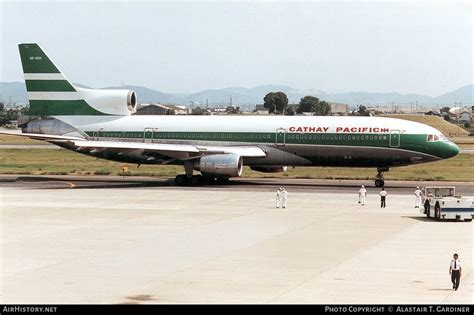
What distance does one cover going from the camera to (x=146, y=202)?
45031mm

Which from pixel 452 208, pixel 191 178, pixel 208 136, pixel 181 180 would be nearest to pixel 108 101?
pixel 208 136

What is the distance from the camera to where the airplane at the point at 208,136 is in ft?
175

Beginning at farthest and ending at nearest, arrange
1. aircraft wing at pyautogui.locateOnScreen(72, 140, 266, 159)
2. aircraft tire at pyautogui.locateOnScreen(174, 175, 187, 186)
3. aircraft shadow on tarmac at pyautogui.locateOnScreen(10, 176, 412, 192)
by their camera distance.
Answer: aircraft tire at pyautogui.locateOnScreen(174, 175, 187, 186) → aircraft shadow on tarmac at pyautogui.locateOnScreen(10, 176, 412, 192) → aircraft wing at pyautogui.locateOnScreen(72, 140, 266, 159)

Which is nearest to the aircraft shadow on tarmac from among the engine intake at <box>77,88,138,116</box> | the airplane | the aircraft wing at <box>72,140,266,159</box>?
the airplane

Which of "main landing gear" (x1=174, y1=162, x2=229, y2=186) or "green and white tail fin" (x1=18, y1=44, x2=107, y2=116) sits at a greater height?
"green and white tail fin" (x1=18, y1=44, x2=107, y2=116)

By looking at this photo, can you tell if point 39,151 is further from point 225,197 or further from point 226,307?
point 226,307

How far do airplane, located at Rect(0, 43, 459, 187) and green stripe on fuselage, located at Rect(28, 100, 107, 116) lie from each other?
7 centimetres

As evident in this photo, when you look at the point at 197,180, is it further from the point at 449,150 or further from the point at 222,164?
the point at 449,150

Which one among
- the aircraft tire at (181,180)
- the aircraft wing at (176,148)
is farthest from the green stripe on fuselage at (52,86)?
the aircraft tire at (181,180)

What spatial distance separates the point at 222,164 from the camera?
173ft

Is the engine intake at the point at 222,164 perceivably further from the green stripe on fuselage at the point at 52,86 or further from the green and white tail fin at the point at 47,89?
the green stripe on fuselage at the point at 52,86

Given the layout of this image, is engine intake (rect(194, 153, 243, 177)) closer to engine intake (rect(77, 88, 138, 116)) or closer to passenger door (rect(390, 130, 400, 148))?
engine intake (rect(77, 88, 138, 116))

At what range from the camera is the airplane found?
53.3 metres

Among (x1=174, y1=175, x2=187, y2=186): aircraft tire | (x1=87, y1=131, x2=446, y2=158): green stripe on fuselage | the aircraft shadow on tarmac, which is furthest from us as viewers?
(x1=174, y1=175, x2=187, y2=186): aircraft tire
